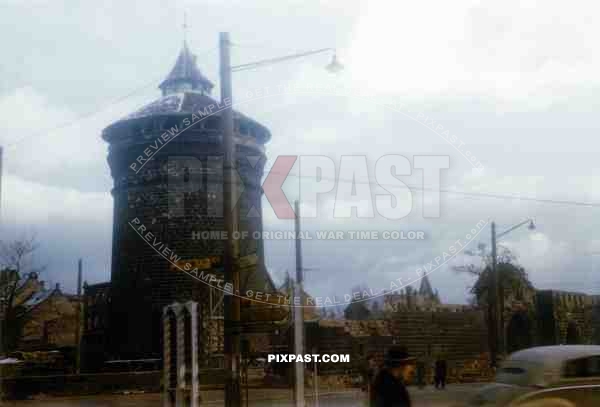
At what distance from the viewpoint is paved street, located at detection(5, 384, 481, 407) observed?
20.6 metres

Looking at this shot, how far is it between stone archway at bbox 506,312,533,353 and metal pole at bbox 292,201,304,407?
590 inches

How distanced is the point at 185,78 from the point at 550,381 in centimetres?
2230

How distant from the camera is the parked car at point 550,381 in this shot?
9.05 metres

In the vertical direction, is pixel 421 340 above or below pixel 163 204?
below

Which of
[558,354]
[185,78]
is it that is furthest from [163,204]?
[558,354]

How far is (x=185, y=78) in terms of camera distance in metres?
29.3

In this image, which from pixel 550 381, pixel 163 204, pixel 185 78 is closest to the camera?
pixel 550 381

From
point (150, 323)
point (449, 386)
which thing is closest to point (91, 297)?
point (150, 323)

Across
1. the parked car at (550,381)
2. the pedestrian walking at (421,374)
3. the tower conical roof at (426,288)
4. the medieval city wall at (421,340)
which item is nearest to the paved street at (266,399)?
the pedestrian walking at (421,374)

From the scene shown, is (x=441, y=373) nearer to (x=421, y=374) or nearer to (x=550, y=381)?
(x=421, y=374)

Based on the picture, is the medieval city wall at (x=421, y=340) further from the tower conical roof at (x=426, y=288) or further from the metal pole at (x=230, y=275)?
the metal pole at (x=230, y=275)

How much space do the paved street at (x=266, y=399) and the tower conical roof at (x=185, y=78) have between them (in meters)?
11.3

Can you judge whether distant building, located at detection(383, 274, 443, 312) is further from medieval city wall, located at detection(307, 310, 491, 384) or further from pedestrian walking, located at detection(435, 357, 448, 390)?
pedestrian walking, located at detection(435, 357, 448, 390)

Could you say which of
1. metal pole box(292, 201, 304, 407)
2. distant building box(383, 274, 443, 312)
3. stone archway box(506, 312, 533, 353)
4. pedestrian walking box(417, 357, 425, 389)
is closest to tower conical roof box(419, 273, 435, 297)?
distant building box(383, 274, 443, 312)
